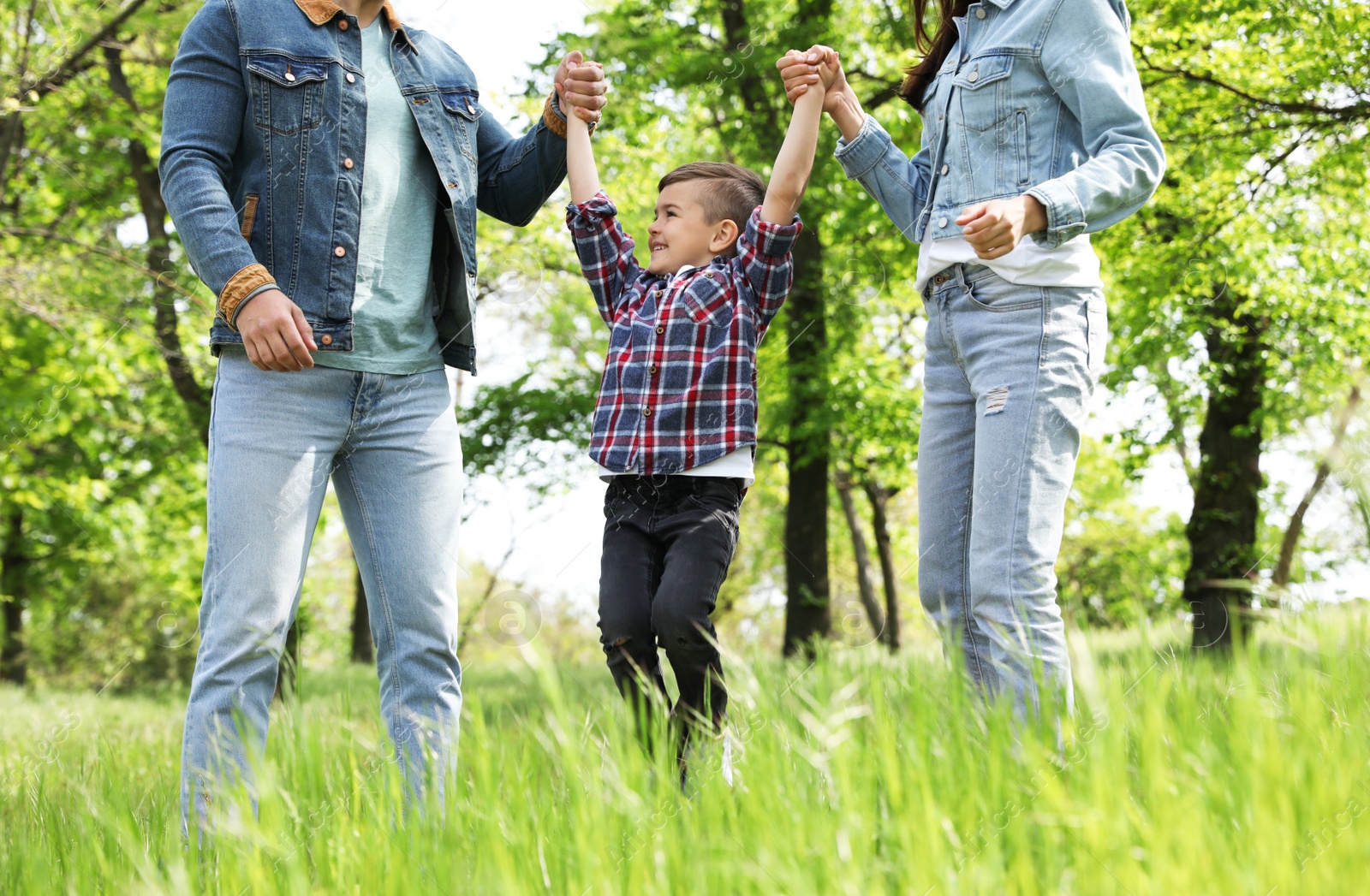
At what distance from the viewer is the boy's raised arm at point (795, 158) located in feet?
8.87

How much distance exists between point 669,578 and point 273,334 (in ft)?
3.26

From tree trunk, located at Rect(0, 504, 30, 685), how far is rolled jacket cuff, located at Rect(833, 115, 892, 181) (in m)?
16.1

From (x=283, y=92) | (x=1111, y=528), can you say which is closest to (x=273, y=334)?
(x=283, y=92)

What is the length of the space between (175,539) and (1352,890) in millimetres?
18002

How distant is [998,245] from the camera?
2.09 meters

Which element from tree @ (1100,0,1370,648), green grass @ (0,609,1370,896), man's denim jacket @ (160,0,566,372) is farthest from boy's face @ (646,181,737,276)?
tree @ (1100,0,1370,648)

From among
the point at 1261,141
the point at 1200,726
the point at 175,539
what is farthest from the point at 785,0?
the point at 175,539

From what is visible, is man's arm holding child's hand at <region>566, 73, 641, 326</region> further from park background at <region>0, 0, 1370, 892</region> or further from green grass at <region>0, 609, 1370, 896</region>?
green grass at <region>0, 609, 1370, 896</region>

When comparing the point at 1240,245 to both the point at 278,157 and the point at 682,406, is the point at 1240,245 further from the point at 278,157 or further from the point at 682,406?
the point at 278,157

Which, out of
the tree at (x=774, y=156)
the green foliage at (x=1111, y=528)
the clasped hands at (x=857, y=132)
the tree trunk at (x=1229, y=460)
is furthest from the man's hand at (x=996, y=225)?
the green foliage at (x=1111, y=528)

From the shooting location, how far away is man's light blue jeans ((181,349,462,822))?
2289mm

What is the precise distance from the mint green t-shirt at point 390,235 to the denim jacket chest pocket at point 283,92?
134 millimetres

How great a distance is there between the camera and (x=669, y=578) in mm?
2539

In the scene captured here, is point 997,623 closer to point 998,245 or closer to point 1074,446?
point 1074,446
